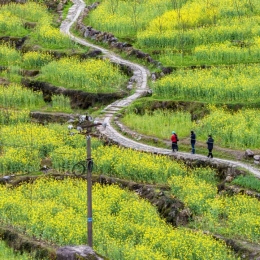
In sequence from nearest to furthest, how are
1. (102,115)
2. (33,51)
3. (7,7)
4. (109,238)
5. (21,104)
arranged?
(109,238) → (102,115) → (21,104) → (33,51) → (7,7)

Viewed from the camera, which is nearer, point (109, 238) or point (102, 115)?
point (109, 238)

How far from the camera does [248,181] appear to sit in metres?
30.8

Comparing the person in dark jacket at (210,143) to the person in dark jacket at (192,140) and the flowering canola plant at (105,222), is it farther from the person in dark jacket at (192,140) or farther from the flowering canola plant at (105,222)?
the flowering canola plant at (105,222)

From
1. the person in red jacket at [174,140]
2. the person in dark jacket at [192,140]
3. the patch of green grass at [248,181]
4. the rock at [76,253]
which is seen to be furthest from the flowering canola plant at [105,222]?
the person in dark jacket at [192,140]

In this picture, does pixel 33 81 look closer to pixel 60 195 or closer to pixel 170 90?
pixel 170 90

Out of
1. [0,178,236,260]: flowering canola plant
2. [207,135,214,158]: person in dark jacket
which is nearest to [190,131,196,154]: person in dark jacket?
[207,135,214,158]: person in dark jacket

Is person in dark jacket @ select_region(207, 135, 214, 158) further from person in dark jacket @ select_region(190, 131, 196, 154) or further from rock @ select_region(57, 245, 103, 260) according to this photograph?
rock @ select_region(57, 245, 103, 260)

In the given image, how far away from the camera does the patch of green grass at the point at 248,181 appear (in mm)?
30439

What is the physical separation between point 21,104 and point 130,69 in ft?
24.4

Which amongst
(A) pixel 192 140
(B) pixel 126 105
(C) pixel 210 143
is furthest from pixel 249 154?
(B) pixel 126 105

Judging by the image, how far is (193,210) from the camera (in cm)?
2931

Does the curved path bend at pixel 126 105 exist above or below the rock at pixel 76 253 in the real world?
above

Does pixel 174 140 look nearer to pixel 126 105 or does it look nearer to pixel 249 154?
pixel 249 154

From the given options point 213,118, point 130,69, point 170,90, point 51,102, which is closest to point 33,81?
point 51,102
